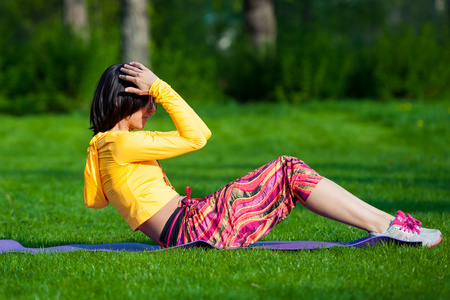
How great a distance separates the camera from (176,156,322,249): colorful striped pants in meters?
4.06

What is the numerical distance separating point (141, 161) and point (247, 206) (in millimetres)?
817

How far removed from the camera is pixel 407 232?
412 centimetres

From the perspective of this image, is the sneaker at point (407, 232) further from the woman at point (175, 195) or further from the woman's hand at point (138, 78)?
the woman's hand at point (138, 78)

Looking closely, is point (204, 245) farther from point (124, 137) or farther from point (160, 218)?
point (124, 137)

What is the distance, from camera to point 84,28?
17.3 meters

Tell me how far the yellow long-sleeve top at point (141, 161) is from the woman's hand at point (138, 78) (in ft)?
0.14

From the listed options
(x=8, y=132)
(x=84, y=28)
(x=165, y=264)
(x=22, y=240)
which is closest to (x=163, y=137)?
(x=165, y=264)

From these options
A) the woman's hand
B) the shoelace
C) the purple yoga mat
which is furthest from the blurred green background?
the shoelace

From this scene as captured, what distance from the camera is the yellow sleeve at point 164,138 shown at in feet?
12.8

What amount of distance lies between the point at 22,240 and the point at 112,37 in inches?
622

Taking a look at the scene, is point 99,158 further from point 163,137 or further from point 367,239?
point 367,239

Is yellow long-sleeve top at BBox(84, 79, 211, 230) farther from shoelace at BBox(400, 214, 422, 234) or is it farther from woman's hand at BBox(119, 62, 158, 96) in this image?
shoelace at BBox(400, 214, 422, 234)

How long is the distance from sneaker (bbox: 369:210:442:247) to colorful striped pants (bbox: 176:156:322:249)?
63cm

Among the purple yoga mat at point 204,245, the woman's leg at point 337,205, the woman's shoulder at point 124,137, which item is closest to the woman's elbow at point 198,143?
the woman's shoulder at point 124,137
